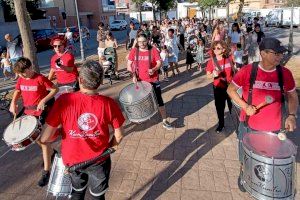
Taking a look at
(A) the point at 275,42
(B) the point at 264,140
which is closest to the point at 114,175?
(B) the point at 264,140

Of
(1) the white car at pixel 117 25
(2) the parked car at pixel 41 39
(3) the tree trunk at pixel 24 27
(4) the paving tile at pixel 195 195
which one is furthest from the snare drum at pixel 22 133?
(1) the white car at pixel 117 25

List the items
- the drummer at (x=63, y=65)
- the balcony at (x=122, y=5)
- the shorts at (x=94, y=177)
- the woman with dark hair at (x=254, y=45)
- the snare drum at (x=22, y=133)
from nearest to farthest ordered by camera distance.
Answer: the shorts at (x=94, y=177) → the snare drum at (x=22, y=133) → the drummer at (x=63, y=65) → the woman with dark hair at (x=254, y=45) → the balcony at (x=122, y=5)

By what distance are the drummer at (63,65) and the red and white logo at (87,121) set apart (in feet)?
9.62

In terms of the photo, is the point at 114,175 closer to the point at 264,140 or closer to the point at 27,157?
the point at 27,157

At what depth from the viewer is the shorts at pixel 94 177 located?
3.14 m

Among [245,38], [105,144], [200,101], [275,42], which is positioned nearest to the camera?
[105,144]

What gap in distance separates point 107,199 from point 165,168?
110 cm

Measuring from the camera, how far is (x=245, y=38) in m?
12.4

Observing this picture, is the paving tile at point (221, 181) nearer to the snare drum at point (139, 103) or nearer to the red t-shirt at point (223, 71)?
the snare drum at point (139, 103)

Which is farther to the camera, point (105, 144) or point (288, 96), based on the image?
point (288, 96)

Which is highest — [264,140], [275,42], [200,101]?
[275,42]

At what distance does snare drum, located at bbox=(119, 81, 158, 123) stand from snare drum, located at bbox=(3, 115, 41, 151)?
170 cm

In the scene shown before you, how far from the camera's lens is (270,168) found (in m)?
2.99

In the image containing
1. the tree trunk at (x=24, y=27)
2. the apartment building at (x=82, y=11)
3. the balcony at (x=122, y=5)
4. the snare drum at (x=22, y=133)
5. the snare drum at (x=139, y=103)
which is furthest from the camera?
the balcony at (x=122, y=5)
